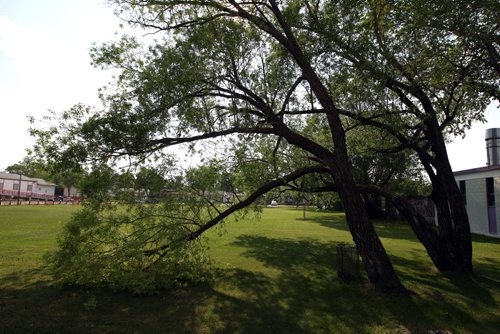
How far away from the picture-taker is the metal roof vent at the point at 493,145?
946 inches

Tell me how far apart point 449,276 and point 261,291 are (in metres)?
5.67

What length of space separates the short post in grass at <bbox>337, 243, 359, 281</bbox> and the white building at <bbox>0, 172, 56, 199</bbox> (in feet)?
209

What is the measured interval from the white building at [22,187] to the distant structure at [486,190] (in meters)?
62.2

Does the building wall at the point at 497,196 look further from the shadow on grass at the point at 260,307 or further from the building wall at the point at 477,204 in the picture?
the shadow on grass at the point at 260,307

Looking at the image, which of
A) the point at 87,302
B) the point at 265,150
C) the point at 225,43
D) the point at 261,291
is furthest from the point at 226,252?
the point at 225,43

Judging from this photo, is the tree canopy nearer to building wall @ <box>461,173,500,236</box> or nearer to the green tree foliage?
the green tree foliage

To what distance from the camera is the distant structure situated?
69.6 ft

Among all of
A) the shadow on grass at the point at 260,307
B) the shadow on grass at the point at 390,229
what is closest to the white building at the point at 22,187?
the shadow on grass at the point at 390,229

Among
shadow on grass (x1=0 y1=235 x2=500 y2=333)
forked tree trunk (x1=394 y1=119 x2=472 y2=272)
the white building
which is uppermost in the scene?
the white building

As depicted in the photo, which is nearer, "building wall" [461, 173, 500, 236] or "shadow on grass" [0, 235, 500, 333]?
"shadow on grass" [0, 235, 500, 333]

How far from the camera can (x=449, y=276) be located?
10117 millimetres

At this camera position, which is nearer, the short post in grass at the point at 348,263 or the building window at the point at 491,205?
the short post in grass at the point at 348,263

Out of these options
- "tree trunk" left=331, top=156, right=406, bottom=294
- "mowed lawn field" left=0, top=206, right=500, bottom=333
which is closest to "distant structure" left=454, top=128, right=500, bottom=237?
"mowed lawn field" left=0, top=206, right=500, bottom=333

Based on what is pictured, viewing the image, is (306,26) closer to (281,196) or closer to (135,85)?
(135,85)
